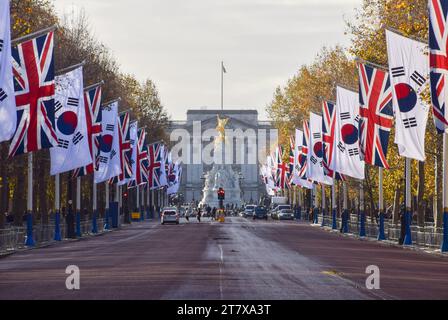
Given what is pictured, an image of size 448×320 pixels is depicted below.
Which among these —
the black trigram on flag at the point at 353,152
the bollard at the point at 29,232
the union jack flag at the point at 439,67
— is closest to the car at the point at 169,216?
the black trigram on flag at the point at 353,152

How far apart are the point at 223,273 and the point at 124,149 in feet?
161

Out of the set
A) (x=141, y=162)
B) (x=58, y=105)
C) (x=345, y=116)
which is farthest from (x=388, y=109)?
(x=141, y=162)

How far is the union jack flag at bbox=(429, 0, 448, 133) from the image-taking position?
41.6 meters

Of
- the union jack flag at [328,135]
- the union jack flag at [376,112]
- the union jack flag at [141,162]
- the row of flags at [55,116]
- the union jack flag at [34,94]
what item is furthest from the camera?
the union jack flag at [141,162]

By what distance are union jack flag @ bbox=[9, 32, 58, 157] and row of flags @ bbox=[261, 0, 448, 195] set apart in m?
14.0

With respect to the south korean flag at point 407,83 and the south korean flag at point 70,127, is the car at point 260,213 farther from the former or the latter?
the south korean flag at point 407,83

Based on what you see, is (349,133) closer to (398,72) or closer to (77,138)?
(77,138)

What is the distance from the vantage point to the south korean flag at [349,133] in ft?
212

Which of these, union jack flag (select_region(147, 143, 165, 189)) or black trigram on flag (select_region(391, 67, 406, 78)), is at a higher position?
black trigram on flag (select_region(391, 67, 406, 78))

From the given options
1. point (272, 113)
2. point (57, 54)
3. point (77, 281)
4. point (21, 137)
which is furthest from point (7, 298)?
point (272, 113)

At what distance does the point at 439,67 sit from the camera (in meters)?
41.7

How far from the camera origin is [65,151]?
57.7 metres

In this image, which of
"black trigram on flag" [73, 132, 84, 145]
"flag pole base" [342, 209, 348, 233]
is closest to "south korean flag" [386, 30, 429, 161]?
"black trigram on flag" [73, 132, 84, 145]

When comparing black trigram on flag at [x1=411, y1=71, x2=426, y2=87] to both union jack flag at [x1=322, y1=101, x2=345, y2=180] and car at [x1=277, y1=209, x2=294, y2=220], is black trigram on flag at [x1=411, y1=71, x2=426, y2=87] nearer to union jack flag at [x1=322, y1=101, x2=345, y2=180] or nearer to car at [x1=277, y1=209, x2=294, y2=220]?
union jack flag at [x1=322, y1=101, x2=345, y2=180]
